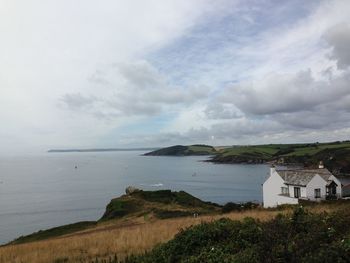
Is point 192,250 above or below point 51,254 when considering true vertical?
above

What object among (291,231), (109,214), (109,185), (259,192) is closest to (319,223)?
(291,231)

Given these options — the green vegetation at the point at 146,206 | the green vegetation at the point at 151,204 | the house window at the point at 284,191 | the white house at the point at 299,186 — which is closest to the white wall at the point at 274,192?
the white house at the point at 299,186

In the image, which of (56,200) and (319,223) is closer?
(319,223)

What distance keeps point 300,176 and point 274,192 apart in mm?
4651

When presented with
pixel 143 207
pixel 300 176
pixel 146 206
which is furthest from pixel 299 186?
pixel 143 207

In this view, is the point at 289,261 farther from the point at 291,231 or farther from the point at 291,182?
the point at 291,182

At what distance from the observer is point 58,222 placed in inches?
3049

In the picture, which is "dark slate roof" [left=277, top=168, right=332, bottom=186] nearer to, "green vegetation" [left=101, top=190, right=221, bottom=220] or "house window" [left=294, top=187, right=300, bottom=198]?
"house window" [left=294, top=187, right=300, bottom=198]

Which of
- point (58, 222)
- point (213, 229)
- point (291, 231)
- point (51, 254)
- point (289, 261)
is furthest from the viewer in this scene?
point (58, 222)

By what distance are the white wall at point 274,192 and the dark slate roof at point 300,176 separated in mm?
799

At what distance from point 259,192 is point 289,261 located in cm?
11486

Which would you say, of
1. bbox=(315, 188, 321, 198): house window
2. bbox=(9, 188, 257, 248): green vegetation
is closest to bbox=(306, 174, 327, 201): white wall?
bbox=(315, 188, 321, 198): house window

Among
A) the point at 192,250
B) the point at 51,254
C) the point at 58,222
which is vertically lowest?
the point at 58,222

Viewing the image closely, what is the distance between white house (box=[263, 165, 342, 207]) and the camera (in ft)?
167
